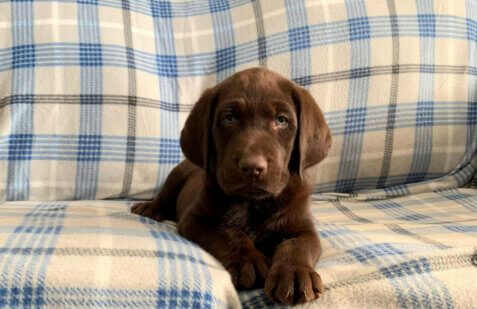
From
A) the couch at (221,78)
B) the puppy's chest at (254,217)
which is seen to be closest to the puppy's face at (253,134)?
the puppy's chest at (254,217)

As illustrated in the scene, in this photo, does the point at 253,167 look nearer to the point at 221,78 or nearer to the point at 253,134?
the point at 253,134

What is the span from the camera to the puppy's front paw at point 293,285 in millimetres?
1298

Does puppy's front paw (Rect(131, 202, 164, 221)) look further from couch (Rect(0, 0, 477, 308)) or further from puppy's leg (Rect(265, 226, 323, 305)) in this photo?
puppy's leg (Rect(265, 226, 323, 305))

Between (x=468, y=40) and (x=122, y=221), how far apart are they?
1801 millimetres

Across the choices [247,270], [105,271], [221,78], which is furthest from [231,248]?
[221,78]

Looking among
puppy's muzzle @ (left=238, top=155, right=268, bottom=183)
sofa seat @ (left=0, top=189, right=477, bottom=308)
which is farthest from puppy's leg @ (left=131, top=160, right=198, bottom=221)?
puppy's muzzle @ (left=238, top=155, right=268, bottom=183)

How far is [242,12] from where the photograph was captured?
A: 8.52 feet

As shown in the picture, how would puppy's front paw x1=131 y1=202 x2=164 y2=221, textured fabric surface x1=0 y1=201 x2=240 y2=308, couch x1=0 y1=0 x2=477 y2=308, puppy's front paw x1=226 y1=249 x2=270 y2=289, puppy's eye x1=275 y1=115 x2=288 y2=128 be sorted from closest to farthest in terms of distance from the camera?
textured fabric surface x1=0 y1=201 x2=240 y2=308 < puppy's front paw x1=226 y1=249 x2=270 y2=289 < puppy's eye x1=275 y1=115 x2=288 y2=128 < puppy's front paw x1=131 y1=202 x2=164 y2=221 < couch x1=0 y1=0 x2=477 y2=308

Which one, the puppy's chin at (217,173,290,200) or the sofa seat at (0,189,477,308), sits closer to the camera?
the sofa seat at (0,189,477,308)

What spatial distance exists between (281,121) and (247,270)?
1.60ft

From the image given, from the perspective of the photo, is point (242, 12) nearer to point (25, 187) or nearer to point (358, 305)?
point (25, 187)

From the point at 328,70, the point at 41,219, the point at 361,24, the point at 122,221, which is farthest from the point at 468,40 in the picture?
the point at 41,219

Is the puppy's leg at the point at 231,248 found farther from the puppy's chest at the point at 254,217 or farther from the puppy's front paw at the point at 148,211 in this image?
the puppy's front paw at the point at 148,211

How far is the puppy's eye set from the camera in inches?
66.1
